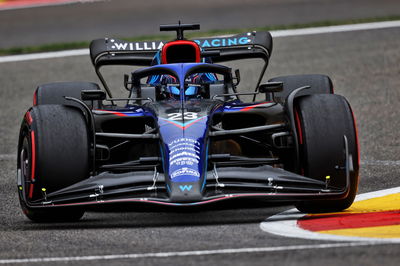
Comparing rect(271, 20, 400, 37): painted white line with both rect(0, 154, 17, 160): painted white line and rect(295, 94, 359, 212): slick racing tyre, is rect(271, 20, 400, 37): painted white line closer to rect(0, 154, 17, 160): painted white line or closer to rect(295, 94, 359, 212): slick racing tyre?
rect(0, 154, 17, 160): painted white line

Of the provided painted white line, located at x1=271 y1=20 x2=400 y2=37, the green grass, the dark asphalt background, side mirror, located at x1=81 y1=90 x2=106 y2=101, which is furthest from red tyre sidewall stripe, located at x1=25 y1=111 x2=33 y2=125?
painted white line, located at x1=271 y1=20 x2=400 y2=37

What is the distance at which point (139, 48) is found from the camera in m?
10.9

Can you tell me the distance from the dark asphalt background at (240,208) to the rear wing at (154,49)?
153 centimetres

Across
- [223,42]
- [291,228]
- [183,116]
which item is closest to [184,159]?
[183,116]

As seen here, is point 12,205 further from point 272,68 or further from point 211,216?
point 272,68

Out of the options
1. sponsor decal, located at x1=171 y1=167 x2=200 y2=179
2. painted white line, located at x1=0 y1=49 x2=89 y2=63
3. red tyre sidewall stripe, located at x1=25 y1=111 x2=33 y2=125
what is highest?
red tyre sidewall stripe, located at x1=25 y1=111 x2=33 y2=125

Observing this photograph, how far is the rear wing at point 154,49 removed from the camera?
10.8 meters

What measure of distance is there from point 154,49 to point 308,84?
1742 millimetres

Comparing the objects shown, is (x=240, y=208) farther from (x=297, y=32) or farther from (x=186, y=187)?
(x=297, y=32)

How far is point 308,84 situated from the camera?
32.9 feet

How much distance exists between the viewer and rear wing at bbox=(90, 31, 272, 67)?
1082 cm

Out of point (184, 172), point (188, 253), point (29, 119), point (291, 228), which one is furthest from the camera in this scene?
point (29, 119)

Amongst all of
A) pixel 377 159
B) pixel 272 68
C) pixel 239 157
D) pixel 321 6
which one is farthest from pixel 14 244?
pixel 321 6

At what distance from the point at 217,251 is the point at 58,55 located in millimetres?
12716
